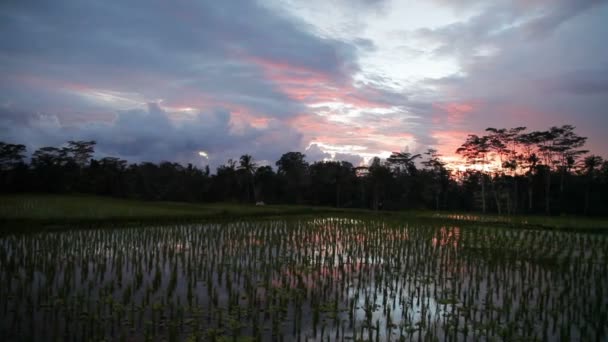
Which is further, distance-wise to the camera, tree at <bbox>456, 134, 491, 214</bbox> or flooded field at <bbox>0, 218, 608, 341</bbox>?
tree at <bbox>456, 134, 491, 214</bbox>

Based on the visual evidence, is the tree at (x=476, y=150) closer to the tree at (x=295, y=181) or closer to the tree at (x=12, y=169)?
the tree at (x=295, y=181)

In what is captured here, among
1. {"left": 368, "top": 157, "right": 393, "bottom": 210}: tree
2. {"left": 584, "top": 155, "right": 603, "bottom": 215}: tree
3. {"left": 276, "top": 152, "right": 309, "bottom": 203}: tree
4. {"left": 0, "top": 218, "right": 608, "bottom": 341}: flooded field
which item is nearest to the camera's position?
{"left": 0, "top": 218, "right": 608, "bottom": 341}: flooded field

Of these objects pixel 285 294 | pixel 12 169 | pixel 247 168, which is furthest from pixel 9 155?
pixel 285 294

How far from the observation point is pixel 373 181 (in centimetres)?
5056

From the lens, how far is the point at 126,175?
2206 inches

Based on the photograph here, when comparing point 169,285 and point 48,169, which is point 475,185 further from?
point 48,169

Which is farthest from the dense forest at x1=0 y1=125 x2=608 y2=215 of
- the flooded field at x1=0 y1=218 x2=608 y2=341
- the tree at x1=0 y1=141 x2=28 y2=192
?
the flooded field at x1=0 y1=218 x2=608 y2=341

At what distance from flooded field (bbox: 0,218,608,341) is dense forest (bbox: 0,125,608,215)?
37607mm

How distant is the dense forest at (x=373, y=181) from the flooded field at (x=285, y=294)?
3761 cm

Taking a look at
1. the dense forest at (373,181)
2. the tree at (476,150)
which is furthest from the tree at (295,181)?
the tree at (476,150)

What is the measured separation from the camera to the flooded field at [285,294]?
6.52 meters

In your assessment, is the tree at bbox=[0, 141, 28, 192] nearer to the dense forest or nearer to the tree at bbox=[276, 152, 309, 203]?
the dense forest

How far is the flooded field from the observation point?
652 cm

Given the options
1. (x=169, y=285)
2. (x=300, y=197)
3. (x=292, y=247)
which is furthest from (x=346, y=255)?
(x=300, y=197)
